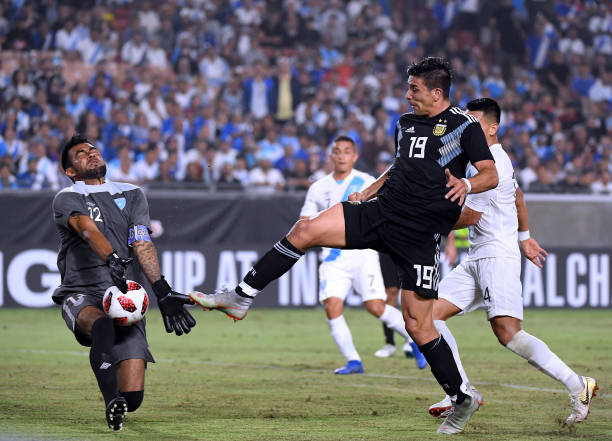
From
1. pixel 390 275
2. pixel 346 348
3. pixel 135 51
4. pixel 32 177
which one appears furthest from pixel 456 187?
pixel 135 51

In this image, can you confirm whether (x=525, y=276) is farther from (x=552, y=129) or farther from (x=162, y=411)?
(x=162, y=411)

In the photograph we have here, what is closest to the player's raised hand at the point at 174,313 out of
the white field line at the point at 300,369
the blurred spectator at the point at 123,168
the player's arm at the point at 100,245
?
the player's arm at the point at 100,245

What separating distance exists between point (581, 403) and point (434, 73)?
247cm

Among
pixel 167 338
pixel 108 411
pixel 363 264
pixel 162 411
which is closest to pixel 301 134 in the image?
pixel 167 338

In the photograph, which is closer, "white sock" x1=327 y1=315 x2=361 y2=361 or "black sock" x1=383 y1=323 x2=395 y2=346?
"white sock" x1=327 y1=315 x2=361 y2=361

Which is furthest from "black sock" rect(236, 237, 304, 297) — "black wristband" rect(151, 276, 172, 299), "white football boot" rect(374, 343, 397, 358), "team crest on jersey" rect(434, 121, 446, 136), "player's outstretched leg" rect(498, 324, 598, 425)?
"white football boot" rect(374, 343, 397, 358)

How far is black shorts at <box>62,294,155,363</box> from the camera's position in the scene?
683cm

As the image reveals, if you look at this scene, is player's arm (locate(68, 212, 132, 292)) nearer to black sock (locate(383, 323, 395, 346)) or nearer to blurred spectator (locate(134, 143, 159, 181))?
black sock (locate(383, 323, 395, 346))

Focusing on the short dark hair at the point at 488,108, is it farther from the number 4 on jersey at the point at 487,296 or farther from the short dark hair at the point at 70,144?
the short dark hair at the point at 70,144

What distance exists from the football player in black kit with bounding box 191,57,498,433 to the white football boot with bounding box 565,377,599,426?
2.53 feet

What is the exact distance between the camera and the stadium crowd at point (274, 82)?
61.7 ft

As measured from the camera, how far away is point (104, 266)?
7.03 metres

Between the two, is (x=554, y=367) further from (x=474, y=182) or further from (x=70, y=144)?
(x=70, y=144)

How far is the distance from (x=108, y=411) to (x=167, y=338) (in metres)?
7.65
